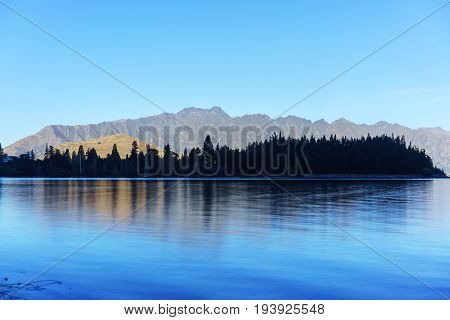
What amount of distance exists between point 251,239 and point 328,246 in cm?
605

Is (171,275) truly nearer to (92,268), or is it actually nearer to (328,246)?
(92,268)

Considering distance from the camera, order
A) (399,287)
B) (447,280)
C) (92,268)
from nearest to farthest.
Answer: (399,287), (447,280), (92,268)

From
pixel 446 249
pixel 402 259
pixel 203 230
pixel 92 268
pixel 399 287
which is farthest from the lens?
pixel 203 230

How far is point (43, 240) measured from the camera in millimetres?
40062

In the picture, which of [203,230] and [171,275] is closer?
[171,275]

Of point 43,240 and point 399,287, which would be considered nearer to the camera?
point 399,287

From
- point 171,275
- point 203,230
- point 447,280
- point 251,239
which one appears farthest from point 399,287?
point 203,230

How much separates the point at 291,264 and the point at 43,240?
20.6 m

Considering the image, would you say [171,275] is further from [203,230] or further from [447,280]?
[203,230]

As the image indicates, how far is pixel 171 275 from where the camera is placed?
2608cm
